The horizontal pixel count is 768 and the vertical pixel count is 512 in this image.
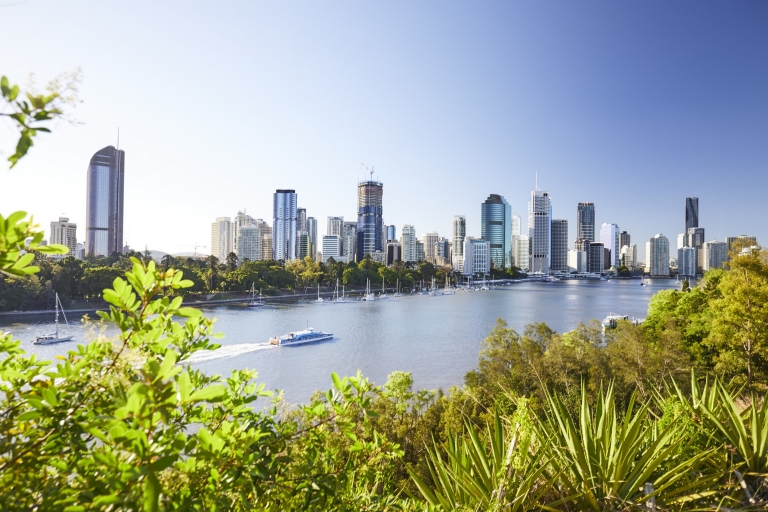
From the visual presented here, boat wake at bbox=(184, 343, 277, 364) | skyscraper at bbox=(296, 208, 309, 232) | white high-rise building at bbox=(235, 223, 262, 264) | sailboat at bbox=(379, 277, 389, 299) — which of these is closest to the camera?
boat wake at bbox=(184, 343, 277, 364)

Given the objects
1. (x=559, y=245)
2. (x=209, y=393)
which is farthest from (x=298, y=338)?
(x=559, y=245)

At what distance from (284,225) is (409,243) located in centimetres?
2918

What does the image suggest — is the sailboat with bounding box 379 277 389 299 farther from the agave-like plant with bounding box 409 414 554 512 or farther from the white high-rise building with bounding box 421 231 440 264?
the white high-rise building with bounding box 421 231 440 264

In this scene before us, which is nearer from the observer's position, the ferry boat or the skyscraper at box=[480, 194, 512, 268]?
the ferry boat

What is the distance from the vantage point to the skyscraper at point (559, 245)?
103188 mm

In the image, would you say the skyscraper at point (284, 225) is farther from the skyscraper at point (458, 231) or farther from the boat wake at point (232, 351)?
the boat wake at point (232, 351)

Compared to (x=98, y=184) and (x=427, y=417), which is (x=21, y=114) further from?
(x=98, y=184)

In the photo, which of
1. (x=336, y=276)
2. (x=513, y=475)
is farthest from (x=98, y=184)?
(x=513, y=475)

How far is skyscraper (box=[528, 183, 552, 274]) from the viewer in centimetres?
10348

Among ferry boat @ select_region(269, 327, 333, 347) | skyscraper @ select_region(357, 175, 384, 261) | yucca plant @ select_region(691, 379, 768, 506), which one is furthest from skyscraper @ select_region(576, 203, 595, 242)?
yucca plant @ select_region(691, 379, 768, 506)

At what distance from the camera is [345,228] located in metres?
106

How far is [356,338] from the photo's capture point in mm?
20094

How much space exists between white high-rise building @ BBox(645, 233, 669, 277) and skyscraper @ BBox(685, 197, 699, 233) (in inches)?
358

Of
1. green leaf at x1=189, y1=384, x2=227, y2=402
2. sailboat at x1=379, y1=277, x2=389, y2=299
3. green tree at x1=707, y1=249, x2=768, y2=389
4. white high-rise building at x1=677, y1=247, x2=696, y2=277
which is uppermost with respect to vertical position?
white high-rise building at x1=677, y1=247, x2=696, y2=277
